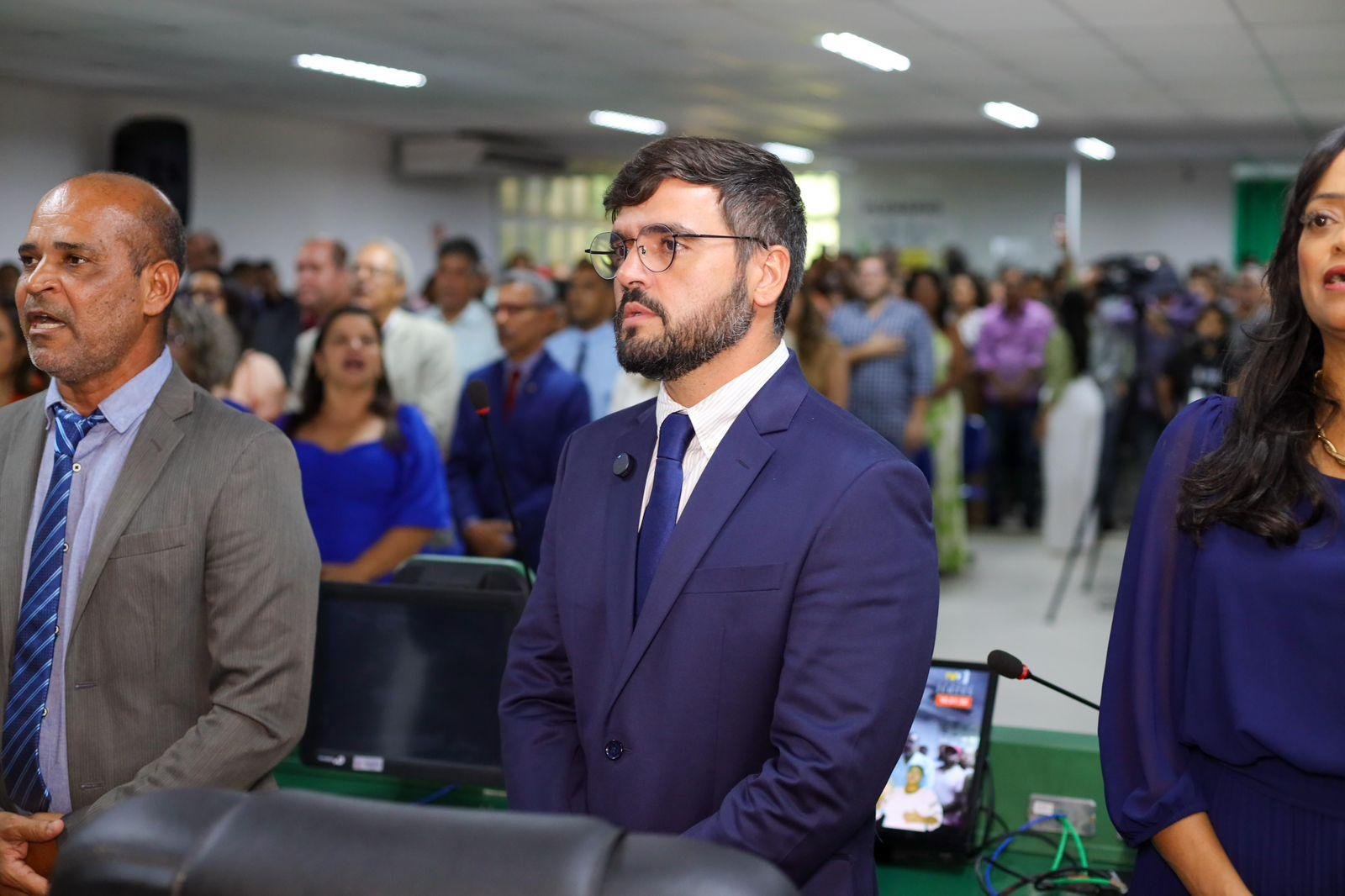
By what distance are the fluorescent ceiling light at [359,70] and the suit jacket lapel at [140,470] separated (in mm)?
8024

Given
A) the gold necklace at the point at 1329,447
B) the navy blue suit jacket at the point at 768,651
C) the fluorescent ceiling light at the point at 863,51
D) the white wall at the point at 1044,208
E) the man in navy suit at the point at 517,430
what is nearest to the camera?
the navy blue suit jacket at the point at 768,651

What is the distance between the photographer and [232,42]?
8.88 metres

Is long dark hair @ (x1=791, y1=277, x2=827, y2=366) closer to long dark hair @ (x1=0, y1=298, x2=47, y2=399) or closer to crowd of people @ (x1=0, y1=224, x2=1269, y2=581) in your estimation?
crowd of people @ (x1=0, y1=224, x2=1269, y2=581)

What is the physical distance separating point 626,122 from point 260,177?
11.7 ft

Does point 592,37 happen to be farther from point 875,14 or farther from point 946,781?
point 946,781

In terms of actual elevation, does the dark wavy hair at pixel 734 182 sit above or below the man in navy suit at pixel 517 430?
above

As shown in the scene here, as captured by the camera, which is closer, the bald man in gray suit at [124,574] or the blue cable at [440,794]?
the bald man in gray suit at [124,574]

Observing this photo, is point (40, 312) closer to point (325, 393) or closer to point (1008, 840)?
point (1008, 840)

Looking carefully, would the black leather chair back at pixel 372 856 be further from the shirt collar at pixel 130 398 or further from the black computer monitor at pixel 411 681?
the black computer monitor at pixel 411 681


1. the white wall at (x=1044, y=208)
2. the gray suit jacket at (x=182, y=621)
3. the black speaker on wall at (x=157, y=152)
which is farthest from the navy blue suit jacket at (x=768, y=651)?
the white wall at (x=1044, y=208)

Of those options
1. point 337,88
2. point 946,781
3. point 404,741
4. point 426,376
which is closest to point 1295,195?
point 946,781

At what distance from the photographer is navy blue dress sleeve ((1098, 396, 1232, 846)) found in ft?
4.97

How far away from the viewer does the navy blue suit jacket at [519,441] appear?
4289 mm

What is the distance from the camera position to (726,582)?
1460mm
